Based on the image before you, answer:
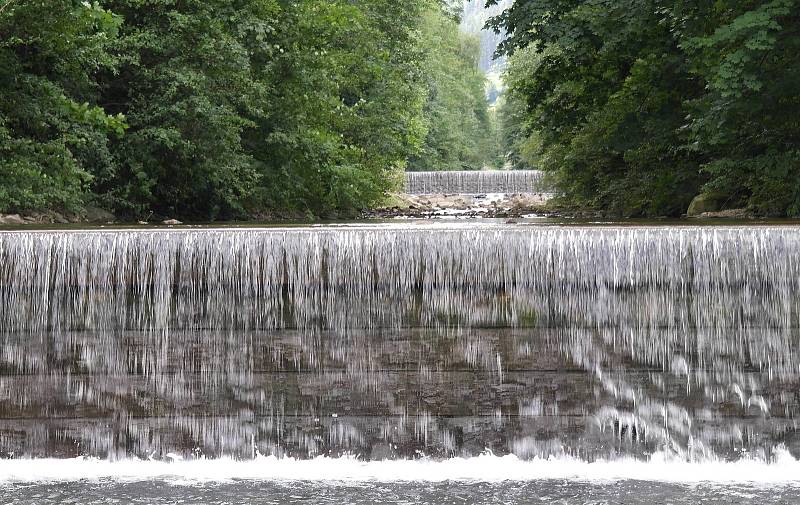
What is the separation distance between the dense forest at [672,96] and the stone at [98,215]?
287 inches

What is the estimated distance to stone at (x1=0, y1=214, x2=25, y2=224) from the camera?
1498cm

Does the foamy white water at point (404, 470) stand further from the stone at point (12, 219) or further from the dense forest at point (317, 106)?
the stone at point (12, 219)

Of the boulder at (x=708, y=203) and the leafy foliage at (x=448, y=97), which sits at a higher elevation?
the leafy foliage at (x=448, y=97)

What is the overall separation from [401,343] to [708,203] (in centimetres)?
1267

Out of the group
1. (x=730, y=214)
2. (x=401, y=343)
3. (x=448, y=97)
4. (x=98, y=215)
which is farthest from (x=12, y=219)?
(x=448, y=97)

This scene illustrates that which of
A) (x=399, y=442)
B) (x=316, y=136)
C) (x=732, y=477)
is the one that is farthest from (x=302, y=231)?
(x=316, y=136)

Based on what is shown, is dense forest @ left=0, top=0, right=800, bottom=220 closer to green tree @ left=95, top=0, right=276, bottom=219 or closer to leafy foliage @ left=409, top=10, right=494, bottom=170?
green tree @ left=95, top=0, right=276, bottom=219

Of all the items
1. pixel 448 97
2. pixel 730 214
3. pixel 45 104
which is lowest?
pixel 730 214

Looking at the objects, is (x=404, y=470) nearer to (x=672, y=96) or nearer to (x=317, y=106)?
(x=672, y=96)

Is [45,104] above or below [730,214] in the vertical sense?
above

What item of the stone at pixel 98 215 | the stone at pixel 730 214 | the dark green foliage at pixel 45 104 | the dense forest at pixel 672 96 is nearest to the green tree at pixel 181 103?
the stone at pixel 98 215

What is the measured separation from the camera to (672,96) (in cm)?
1953

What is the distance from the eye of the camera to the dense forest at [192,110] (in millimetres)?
15445

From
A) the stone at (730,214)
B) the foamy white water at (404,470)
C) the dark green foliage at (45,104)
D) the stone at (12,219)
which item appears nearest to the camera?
the foamy white water at (404,470)
